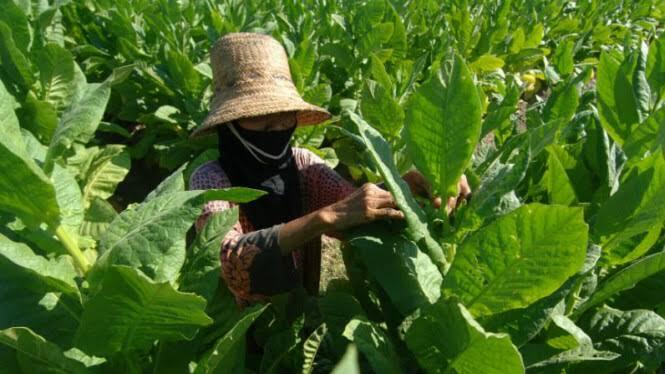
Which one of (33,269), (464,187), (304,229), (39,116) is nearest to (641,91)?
(464,187)

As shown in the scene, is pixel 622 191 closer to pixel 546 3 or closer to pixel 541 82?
pixel 541 82

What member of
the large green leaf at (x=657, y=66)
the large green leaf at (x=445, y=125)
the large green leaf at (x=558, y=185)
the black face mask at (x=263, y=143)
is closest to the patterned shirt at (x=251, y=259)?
the black face mask at (x=263, y=143)

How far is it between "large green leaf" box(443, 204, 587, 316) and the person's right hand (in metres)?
0.24

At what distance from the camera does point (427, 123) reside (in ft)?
3.49

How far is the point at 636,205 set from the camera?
1.12m

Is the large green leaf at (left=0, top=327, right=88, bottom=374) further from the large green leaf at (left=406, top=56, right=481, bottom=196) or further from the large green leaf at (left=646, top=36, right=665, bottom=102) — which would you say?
the large green leaf at (left=646, top=36, right=665, bottom=102)

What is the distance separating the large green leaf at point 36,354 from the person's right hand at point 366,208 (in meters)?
0.62

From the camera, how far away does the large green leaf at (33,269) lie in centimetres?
92

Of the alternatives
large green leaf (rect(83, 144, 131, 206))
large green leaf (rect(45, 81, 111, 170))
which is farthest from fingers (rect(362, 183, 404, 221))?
large green leaf (rect(83, 144, 131, 206))

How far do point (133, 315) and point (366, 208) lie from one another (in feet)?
1.82

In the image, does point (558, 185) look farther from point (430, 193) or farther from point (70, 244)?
point (70, 244)

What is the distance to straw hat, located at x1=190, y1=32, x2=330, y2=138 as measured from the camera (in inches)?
71.1

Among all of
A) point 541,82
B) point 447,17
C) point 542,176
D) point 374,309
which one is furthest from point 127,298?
→ point 541,82

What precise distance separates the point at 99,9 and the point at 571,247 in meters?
4.53
